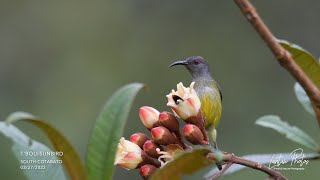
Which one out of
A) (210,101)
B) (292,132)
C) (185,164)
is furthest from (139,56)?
(185,164)

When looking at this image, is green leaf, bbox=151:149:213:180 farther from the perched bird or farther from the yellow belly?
the yellow belly

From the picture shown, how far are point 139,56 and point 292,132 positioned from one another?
9318mm

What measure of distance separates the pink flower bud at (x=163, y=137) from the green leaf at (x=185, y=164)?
11.1 inches

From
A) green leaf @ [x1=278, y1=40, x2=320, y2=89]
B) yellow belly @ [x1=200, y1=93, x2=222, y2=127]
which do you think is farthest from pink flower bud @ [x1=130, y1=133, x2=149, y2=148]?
yellow belly @ [x1=200, y1=93, x2=222, y2=127]

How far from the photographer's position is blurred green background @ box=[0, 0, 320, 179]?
369 inches

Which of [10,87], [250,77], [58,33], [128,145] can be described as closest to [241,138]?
[250,77]

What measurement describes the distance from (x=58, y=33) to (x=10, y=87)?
6.93ft

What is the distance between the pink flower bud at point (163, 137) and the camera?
67.5 inches

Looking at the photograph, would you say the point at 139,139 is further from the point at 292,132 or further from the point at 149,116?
the point at 292,132

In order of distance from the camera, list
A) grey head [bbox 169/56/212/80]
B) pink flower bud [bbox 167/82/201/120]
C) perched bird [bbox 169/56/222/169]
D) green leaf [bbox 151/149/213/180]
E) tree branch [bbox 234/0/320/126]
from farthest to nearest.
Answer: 1. grey head [bbox 169/56/212/80]
2. perched bird [bbox 169/56/222/169]
3. pink flower bud [bbox 167/82/201/120]
4. green leaf [bbox 151/149/213/180]
5. tree branch [bbox 234/0/320/126]

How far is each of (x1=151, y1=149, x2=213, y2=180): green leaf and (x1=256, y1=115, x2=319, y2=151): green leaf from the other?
56 cm

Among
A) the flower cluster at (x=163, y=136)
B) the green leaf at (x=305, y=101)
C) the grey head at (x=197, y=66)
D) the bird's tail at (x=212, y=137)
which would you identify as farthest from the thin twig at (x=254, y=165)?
the grey head at (x=197, y=66)

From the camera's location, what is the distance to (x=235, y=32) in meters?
11.6

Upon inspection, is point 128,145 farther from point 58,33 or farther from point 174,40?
point 58,33
